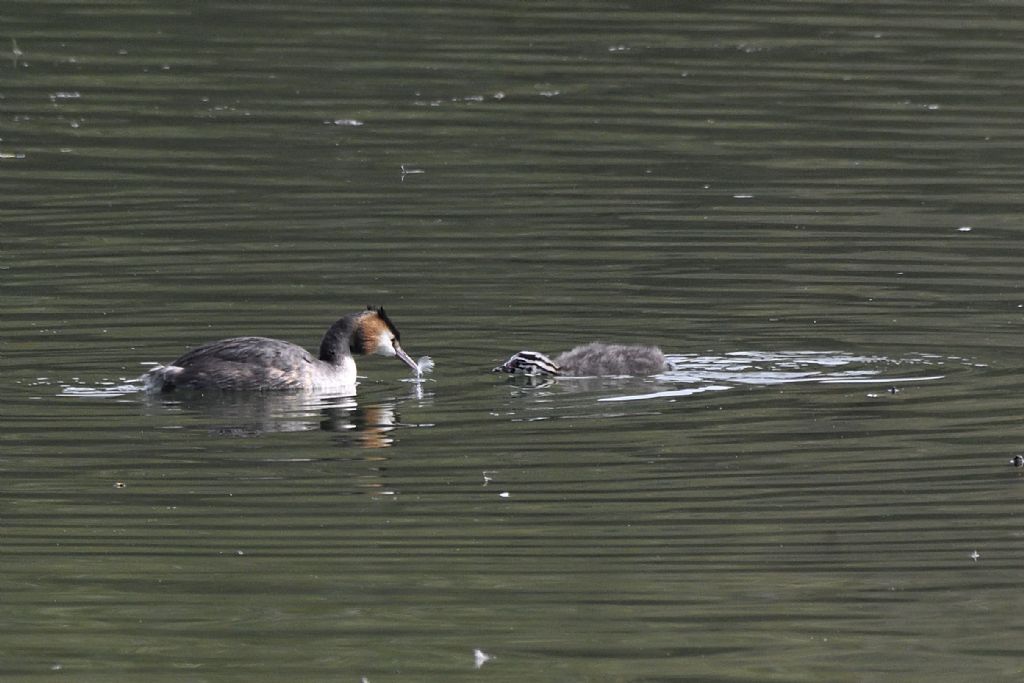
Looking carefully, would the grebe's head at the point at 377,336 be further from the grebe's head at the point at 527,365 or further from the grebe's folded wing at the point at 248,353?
the grebe's head at the point at 527,365

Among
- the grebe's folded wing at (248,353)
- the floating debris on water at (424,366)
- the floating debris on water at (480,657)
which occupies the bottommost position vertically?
the floating debris on water at (480,657)

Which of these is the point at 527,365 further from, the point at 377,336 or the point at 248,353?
the point at 248,353

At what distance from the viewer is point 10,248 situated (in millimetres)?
15805

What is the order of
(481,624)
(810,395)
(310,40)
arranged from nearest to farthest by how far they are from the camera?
1. (481,624)
2. (810,395)
3. (310,40)

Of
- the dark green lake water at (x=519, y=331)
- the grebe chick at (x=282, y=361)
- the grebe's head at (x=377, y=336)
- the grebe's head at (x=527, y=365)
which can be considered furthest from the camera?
the grebe's head at (x=377, y=336)

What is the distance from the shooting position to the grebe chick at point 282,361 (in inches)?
496

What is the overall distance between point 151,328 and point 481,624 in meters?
5.78

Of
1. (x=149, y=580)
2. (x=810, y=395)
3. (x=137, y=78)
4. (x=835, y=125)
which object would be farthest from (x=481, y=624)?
(x=137, y=78)

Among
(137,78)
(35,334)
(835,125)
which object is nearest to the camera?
(35,334)

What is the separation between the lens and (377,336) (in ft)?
43.0

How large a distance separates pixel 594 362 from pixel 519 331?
88 centimetres

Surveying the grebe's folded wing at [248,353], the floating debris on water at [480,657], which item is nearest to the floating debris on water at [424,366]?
the grebe's folded wing at [248,353]

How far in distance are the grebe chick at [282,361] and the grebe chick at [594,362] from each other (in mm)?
697

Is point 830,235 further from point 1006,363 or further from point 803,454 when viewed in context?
point 803,454
